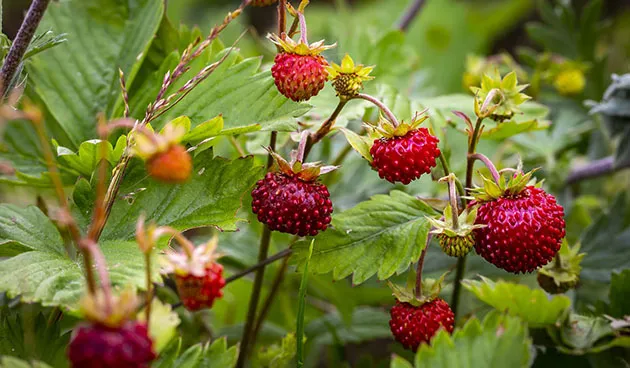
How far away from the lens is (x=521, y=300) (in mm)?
981

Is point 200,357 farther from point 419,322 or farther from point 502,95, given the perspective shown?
point 502,95

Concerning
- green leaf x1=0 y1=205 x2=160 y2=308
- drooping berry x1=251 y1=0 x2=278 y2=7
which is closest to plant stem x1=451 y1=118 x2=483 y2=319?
drooping berry x1=251 y1=0 x2=278 y2=7

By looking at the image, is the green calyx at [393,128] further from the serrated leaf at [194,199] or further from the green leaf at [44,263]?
the green leaf at [44,263]

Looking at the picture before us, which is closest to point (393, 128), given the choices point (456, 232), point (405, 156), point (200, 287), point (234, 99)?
point (405, 156)

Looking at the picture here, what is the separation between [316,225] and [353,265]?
110 millimetres

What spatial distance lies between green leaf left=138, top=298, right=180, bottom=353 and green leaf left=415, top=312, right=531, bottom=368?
0.27 metres

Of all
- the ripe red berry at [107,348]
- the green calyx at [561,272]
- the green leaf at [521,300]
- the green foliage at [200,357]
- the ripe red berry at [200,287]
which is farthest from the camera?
the green calyx at [561,272]

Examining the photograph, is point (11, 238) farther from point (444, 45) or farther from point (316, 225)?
point (444, 45)

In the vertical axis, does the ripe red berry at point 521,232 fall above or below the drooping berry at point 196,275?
below

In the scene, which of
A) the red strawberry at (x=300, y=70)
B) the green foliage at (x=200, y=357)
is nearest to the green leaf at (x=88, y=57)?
the red strawberry at (x=300, y=70)

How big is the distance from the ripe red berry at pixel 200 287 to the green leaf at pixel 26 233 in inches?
12.1

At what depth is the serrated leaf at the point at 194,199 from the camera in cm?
94

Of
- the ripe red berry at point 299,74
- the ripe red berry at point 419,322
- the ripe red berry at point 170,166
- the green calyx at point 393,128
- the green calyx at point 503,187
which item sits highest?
the ripe red berry at point 170,166

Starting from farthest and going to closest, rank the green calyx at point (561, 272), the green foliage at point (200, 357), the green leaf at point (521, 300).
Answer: the green calyx at point (561, 272)
the green leaf at point (521, 300)
the green foliage at point (200, 357)
